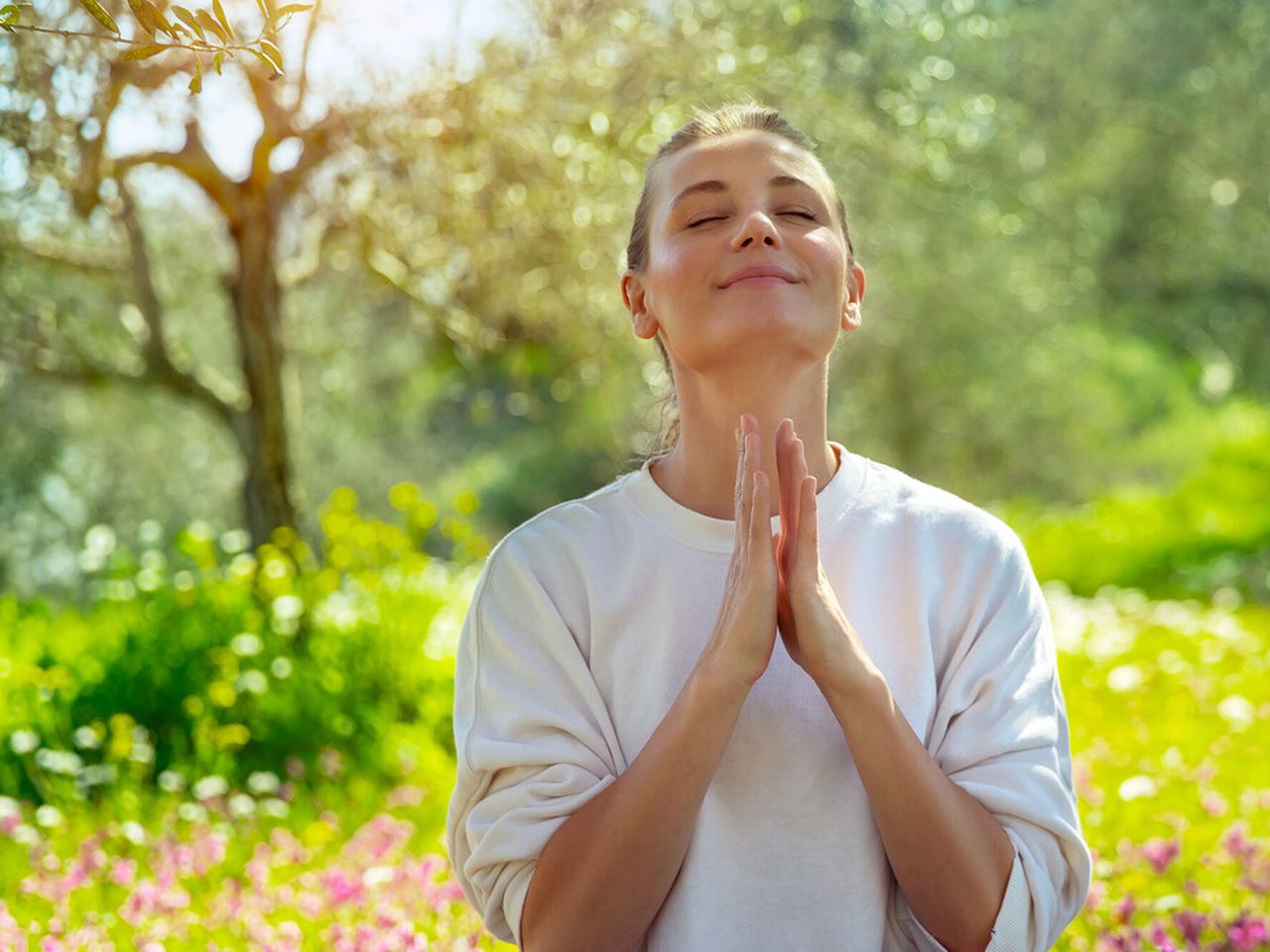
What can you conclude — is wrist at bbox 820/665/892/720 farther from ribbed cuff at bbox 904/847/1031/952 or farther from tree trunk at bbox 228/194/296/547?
tree trunk at bbox 228/194/296/547

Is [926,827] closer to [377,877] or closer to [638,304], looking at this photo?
[638,304]

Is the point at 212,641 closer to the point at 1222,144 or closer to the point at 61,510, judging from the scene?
the point at 61,510

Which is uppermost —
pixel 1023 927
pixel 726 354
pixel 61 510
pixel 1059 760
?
pixel 726 354

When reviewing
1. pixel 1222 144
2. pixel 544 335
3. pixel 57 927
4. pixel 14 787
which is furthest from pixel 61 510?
pixel 1222 144

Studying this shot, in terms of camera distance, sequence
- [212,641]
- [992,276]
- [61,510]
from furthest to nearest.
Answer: [992,276]
[61,510]
[212,641]

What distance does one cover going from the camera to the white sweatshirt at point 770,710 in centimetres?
195

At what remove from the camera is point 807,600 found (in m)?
1.87

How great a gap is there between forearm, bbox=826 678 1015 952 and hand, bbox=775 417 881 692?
34 millimetres

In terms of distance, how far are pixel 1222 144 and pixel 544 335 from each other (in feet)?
26.8

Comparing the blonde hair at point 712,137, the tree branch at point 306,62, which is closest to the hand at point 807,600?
the blonde hair at point 712,137

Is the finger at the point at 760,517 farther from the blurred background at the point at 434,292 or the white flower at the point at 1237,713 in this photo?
the white flower at the point at 1237,713

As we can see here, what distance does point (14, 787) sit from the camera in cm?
466

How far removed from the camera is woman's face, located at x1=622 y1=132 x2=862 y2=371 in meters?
2.01

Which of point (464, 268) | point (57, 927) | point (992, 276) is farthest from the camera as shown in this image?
point (992, 276)
